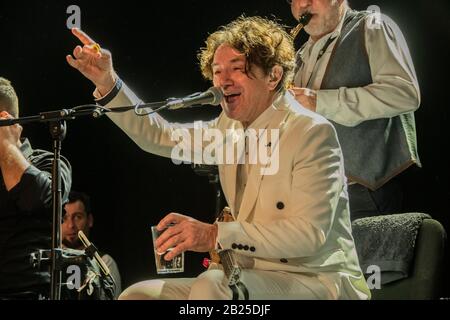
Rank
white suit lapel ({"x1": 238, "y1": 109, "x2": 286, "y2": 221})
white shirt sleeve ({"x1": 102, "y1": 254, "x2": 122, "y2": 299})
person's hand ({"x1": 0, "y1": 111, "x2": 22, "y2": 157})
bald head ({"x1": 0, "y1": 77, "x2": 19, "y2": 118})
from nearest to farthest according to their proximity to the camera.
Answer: white suit lapel ({"x1": 238, "y1": 109, "x2": 286, "y2": 221}) → person's hand ({"x1": 0, "y1": 111, "x2": 22, "y2": 157}) → bald head ({"x1": 0, "y1": 77, "x2": 19, "y2": 118}) → white shirt sleeve ({"x1": 102, "y1": 254, "x2": 122, "y2": 299})

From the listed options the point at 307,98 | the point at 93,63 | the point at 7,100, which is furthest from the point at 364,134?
the point at 7,100

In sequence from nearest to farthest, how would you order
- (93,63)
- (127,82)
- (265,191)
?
1. (265,191)
2. (93,63)
3. (127,82)

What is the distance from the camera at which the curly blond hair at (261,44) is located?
8.13 feet

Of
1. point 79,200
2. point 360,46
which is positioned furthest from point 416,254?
point 79,200

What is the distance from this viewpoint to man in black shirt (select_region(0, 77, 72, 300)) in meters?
2.96

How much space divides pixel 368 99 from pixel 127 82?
62.9 inches

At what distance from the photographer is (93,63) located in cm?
263

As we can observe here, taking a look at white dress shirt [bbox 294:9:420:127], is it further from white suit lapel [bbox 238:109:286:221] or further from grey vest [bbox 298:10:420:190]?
white suit lapel [bbox 238:109:286:221]

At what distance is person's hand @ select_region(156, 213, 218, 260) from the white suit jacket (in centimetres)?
8

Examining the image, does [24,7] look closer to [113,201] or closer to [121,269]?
[113,201]

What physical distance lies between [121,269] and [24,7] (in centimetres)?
153
